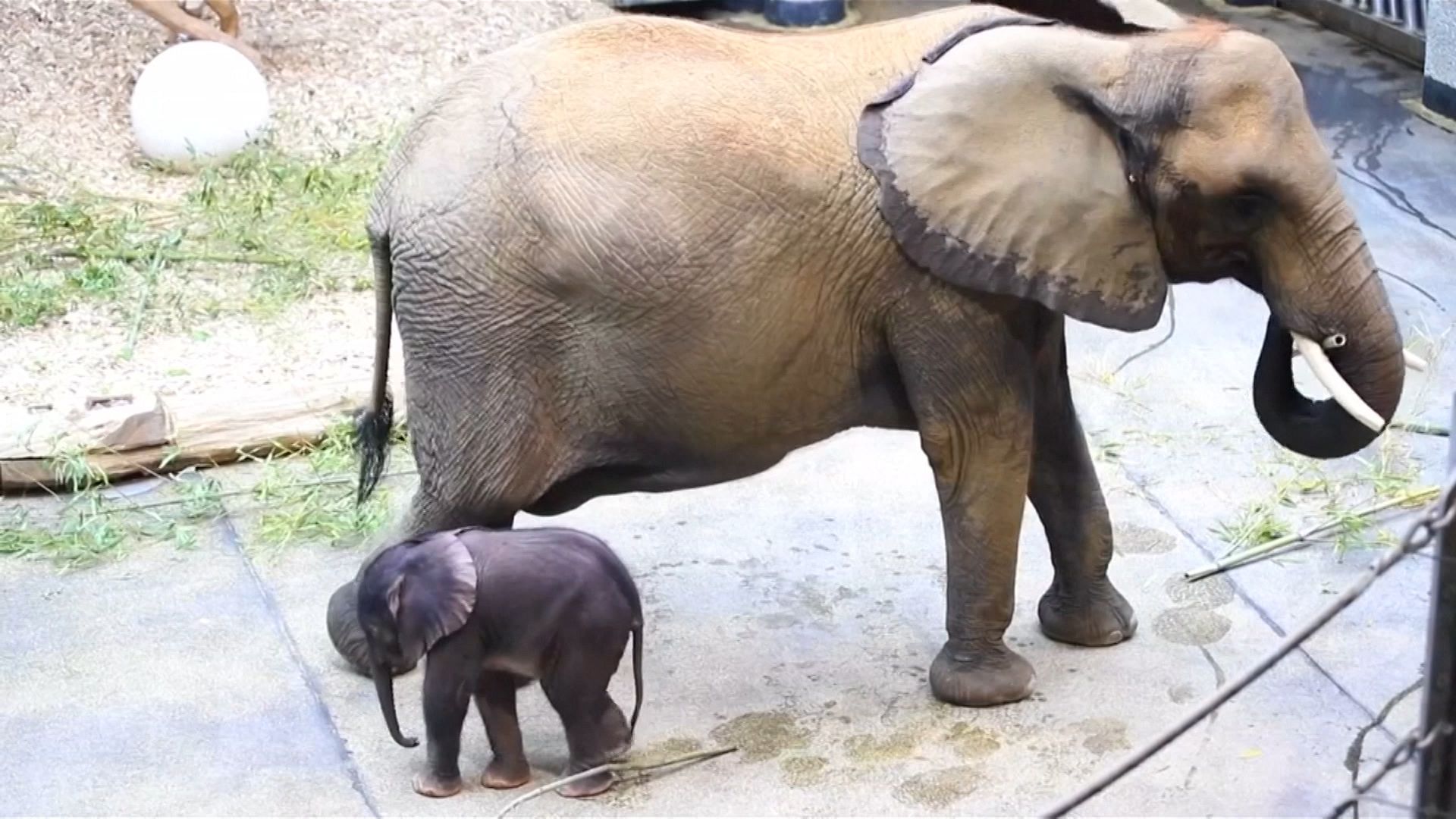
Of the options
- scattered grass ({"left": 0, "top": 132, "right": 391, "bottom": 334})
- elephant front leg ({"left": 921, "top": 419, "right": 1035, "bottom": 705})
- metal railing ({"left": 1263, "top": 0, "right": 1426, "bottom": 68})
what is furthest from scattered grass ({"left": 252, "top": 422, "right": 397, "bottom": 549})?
metal railing ({"left": 1263, "top": 0, "right": 1426, "bottom": 68})

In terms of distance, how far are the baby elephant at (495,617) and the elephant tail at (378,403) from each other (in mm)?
650

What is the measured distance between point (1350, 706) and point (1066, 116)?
4.62 feet

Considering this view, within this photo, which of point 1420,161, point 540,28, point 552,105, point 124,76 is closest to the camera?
point 552,105

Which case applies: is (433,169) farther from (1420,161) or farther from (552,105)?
(1420,161)

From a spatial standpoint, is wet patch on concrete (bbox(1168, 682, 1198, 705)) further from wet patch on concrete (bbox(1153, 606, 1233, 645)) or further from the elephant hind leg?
the elephant hind leg

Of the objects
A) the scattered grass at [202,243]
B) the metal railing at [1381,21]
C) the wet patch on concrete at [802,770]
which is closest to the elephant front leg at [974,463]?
the wet patch on concrete at [802,770]

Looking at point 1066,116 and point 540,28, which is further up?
point 1066,116

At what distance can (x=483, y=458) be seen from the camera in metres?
4.15

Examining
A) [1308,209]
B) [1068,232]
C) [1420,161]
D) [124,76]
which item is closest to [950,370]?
[1068,232]

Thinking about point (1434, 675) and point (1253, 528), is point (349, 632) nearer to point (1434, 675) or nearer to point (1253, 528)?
point (1253, 528)

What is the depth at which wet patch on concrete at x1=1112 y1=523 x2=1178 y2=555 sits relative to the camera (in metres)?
→ 5.09

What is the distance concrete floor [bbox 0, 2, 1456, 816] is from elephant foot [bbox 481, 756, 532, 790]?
50 millimetres

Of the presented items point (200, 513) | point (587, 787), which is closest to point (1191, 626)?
point (587, 787)

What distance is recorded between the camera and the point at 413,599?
379cm
